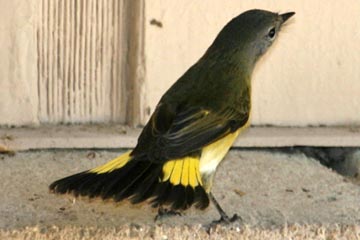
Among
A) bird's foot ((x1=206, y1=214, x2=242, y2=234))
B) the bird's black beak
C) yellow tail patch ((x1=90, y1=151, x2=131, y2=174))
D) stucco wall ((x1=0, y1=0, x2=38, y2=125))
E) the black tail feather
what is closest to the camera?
the black tail feather

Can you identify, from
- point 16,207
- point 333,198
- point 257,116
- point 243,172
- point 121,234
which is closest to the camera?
point 121,234

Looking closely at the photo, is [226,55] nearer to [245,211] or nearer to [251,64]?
[251,64]

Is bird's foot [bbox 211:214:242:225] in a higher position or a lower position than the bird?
lower

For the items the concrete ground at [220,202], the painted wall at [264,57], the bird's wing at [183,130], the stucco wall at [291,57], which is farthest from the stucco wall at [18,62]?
the bird's wing at [183,130]

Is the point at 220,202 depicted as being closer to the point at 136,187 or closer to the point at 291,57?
the point at 136,187

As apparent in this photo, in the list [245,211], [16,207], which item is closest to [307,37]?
[245,211]

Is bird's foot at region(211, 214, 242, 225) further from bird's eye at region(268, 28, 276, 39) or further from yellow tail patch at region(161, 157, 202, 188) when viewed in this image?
bird's eye at region(268, 28, 276, 39)

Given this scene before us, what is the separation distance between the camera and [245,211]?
3549 millimetres

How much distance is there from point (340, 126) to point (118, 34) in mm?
907

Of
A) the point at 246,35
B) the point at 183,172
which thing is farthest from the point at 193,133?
the point at 246,35

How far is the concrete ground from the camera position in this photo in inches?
129

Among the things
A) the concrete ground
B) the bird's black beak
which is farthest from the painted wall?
the bird's black beak

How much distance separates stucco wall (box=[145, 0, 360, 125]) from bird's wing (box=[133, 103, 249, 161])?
73cm

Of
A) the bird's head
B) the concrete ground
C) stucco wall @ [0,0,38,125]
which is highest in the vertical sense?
the bird's head
